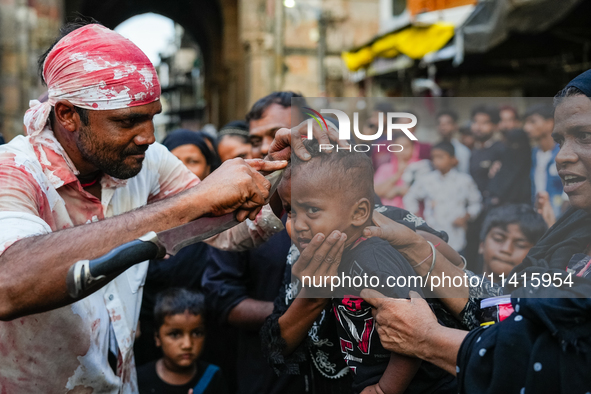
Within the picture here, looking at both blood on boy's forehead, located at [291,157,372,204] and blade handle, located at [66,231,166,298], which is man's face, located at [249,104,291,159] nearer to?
blood on boy's forehead, located at [291,157,372,204]

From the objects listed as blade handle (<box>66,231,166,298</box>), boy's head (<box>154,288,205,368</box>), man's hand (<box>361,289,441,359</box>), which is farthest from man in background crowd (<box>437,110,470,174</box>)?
boy's head (<box>154,288,205,368</box>)

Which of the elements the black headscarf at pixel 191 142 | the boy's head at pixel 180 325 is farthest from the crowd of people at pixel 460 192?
the black headscarf at pixel 191 142

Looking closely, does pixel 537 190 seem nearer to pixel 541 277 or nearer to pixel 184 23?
pixel 541 277

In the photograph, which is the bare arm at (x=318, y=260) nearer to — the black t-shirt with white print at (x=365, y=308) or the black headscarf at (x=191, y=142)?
the black t-shirt with white print at (x=365, y=308)

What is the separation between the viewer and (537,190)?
5.57ft

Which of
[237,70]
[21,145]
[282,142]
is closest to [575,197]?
[282,142]

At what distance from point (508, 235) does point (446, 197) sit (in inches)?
9.0

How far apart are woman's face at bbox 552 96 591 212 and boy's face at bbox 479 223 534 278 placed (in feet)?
0.70

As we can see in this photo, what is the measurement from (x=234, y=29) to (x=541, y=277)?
1412 cm

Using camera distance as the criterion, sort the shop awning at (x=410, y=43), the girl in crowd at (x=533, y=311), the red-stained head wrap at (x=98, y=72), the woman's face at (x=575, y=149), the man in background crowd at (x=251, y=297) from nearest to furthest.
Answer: the girl in crowd at (x=533, y=311)
the woman's face at (x=575, y=149)
the red-stained head wrap at (x=98, y=72)
the man in background crowd at (x=251, y=297)
the shop awning at (x=410, y=43)

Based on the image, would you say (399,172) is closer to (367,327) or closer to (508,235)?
(508,235)

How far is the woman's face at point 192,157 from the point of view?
160 inches

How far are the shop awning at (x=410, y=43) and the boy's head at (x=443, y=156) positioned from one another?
19.0 feet

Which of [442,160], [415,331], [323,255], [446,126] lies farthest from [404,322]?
[446,126]
